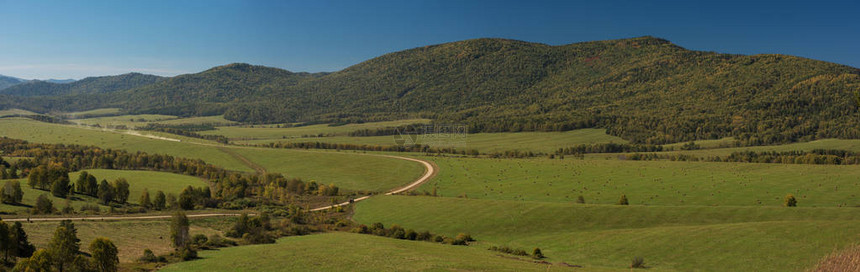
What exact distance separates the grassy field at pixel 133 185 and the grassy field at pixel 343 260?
59.6 metres

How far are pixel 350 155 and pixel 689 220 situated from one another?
119 metres

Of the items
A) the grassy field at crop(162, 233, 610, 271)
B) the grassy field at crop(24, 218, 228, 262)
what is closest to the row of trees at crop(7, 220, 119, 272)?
the grassy field at crop(162, 233, 610, 271)

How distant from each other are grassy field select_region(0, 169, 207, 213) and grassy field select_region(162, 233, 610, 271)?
5959 centimetres

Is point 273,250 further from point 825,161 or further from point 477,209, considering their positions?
point 825,161

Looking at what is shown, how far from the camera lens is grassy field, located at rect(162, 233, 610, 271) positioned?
35553 mm

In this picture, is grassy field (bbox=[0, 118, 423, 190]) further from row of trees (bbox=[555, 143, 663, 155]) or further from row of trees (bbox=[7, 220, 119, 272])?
row of trees (bbox=[7, 220, 119, 272])

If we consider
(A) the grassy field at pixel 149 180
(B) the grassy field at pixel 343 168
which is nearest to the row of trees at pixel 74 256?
(A) the grassy field at pixel 149 180

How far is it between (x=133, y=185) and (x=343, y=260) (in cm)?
10133

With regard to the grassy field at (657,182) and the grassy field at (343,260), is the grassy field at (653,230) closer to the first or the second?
the grassy field at (343,260)

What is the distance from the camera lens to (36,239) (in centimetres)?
5491

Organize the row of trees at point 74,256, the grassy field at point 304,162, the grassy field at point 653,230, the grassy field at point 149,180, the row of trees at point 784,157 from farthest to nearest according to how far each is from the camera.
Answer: the grassy field at point 304,162 < the grassy field at point 149,180 < the row of trees at point 784,157 < the grassy field at point 653,230 < the row of trees at point 74,256

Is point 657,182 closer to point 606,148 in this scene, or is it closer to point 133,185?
point 606,148

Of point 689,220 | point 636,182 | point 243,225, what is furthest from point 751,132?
point 243,225

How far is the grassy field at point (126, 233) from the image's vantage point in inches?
2140
